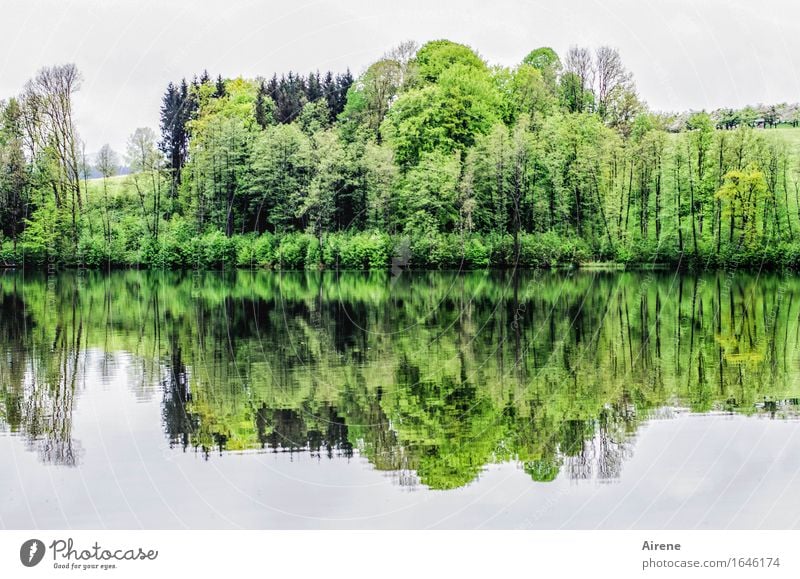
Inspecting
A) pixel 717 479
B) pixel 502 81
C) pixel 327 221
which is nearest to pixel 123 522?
pixel 717 479

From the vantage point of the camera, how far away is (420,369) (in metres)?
21.8

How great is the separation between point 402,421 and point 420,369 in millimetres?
5117

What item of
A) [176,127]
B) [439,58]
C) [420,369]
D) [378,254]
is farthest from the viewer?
[176,127]

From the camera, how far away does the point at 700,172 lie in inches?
2512

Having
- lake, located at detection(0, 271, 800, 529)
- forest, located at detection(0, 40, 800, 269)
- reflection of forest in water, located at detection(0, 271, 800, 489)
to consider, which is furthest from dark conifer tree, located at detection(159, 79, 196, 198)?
lake, located at detection(0, 271, 800, 529)

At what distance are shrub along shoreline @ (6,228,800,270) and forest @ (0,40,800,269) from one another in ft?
0.42

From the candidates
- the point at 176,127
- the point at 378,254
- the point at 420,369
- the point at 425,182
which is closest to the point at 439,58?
the point at 425,182

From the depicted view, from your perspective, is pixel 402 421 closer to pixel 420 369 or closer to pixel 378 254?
pixel 420 369

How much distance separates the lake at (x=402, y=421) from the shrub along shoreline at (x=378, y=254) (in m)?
32.3

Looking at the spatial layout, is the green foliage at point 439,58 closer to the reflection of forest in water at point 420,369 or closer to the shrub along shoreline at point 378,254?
the shrub along shoreline at point 378,254

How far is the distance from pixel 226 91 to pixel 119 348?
59945mm

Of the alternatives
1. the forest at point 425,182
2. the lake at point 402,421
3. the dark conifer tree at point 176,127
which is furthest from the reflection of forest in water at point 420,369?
the dark conifer tree at point 176,127

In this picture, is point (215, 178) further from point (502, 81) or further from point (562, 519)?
point (562, 519)

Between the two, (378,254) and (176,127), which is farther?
(176,127)
